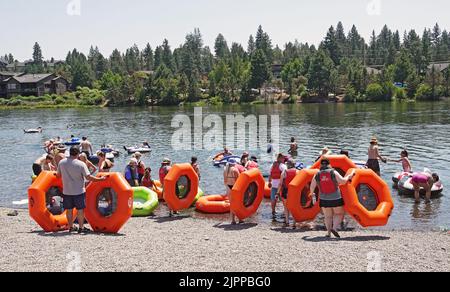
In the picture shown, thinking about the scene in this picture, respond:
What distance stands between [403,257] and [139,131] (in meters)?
45.1

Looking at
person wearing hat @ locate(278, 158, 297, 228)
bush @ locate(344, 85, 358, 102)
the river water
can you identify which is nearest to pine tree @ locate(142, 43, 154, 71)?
bush @ locate(344, 85, 358, 102)

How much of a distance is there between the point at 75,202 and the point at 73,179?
59cm

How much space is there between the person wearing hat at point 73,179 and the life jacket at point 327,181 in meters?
5.33

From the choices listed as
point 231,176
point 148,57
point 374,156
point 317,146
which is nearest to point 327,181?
point 231,176

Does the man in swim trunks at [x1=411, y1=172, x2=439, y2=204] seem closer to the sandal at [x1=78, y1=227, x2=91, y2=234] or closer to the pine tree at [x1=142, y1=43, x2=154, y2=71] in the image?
the sandal at [x1=78, y1=227, x2=91, y2=234]

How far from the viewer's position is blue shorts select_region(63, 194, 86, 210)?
11.5 m

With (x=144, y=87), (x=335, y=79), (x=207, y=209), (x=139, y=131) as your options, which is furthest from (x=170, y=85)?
(x=207, y=209)

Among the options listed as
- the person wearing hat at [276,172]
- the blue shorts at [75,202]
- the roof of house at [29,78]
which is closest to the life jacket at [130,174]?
the person wearing hat at [276,172]

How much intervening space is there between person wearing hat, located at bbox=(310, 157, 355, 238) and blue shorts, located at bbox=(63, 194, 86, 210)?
5398 mm

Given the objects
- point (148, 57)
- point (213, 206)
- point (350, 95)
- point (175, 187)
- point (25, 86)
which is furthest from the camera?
point (148, 57)

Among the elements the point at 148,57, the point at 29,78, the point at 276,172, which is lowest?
the point at 276,172

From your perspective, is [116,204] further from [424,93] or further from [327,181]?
[424,93]

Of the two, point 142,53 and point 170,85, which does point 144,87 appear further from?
point 142,53

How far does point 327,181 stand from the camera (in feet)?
37.9
